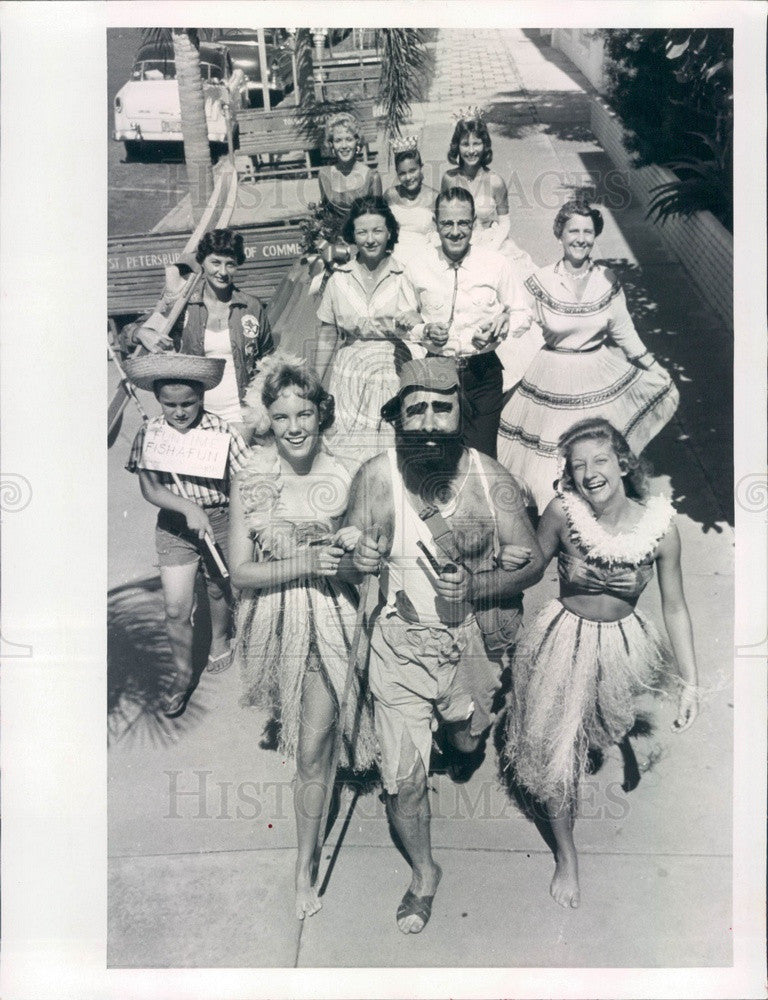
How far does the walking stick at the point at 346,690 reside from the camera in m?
4.62

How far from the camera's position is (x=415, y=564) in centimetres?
459

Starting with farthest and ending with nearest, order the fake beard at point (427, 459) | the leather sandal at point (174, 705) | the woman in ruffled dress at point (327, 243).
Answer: the leather sandal at point (174, 705), the woman in ruffled dress at point (327, 243), the fake beard at point (427, 459)

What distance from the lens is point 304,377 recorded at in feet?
15.1

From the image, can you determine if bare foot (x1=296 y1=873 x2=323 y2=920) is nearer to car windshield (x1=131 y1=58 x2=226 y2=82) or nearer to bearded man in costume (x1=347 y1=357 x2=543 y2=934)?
bearded man in costume (x1=347 y1=357 x2=543 y2=934)

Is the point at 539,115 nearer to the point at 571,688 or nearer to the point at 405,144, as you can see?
the point at 405,144

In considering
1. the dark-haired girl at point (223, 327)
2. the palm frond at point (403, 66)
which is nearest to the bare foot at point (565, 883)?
the dark-haired girl at point (223, 327)

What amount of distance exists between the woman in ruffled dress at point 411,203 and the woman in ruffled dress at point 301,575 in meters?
0.74

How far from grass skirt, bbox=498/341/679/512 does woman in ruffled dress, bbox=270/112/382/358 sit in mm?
1001

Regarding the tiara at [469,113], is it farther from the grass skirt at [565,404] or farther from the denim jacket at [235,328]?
the denim jacket at [235,328]

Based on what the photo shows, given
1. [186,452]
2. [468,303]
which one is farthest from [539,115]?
[186,452]

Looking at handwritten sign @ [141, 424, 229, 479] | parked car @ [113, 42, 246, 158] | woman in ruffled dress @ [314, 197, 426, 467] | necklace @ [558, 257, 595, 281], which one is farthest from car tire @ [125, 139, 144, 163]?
necklace @ [558, 257, 595, 281]

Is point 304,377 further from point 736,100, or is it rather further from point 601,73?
point 736,100

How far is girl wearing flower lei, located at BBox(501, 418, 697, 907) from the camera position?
462 centimetres

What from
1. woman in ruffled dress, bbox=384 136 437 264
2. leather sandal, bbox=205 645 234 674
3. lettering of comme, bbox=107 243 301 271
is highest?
woman in ruffled dress, bbox=384 136 437 264
